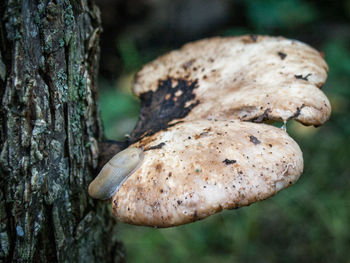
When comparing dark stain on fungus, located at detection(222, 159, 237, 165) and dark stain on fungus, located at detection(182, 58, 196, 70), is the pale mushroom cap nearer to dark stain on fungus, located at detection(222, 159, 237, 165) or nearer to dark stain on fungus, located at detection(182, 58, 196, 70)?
dark stain on fungus, located at detection(222, 159, 237, 165)

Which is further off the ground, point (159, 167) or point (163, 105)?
point (163, 105)

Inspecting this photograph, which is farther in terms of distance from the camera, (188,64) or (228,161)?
(188,64)

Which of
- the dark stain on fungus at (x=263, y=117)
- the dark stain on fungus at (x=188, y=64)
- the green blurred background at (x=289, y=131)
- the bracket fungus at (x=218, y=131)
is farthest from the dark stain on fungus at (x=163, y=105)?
the green blurred background at (x=289, y=131)

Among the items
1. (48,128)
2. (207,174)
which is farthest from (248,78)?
(48,128)

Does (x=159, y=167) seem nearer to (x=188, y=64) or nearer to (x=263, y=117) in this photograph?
(x=263, y=117)

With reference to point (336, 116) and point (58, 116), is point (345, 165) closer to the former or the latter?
point (336, 116)

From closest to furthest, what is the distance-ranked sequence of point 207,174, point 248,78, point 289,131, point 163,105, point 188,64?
point 207,174 < point 248,78 < point 163,105 < point 188,64 < point 289,131

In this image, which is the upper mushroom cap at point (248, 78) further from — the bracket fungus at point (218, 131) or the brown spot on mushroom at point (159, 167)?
the brown spot on mushroom at point (159, 167)

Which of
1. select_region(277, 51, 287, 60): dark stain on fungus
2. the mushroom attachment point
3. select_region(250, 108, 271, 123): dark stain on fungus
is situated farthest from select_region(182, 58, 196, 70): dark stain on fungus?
the mushroom attachment point
